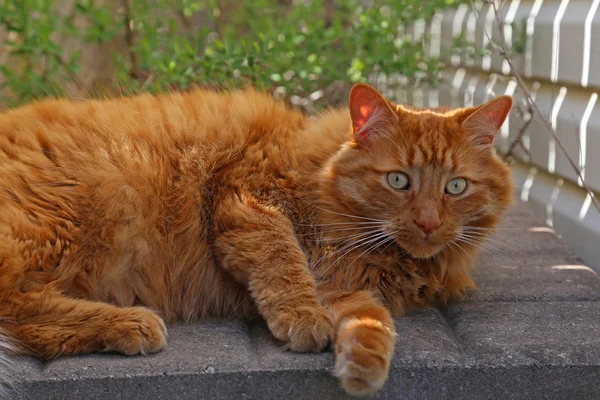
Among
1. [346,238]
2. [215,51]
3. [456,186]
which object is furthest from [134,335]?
[215,51]

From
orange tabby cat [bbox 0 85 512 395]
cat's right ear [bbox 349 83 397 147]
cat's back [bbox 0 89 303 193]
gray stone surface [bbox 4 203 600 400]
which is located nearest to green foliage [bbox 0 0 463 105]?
cat's back [bbox 0 89 303 193]

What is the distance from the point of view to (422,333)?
2.60 meters

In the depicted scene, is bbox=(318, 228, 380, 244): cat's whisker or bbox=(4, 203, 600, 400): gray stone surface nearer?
bbox=(4, 203, 600, 400): gray stone surface

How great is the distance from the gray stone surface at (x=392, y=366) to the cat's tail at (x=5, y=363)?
0.09ft

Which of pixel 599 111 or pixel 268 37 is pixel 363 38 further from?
pixel 599 111

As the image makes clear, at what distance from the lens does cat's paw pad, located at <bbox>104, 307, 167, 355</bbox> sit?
7.80 ft

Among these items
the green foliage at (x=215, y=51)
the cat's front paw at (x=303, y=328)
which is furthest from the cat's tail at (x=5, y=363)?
the green foliage at (x=215, y=51)

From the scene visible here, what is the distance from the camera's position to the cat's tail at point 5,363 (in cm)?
219

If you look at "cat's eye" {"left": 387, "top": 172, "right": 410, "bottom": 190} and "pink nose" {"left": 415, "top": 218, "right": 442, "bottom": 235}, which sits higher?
"cat's eye" {"left": 387, "top": 172, "right": 410, "bottom": 190}

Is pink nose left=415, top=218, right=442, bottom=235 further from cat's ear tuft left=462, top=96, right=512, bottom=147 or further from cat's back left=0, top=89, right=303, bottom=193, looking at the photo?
cat's back left=0, top=89, right=303, bottom=193

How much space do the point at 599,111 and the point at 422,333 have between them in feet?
5.38

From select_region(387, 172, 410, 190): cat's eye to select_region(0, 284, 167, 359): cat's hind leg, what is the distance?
95 cm

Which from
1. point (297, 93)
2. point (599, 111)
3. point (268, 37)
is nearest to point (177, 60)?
point (268, 37)

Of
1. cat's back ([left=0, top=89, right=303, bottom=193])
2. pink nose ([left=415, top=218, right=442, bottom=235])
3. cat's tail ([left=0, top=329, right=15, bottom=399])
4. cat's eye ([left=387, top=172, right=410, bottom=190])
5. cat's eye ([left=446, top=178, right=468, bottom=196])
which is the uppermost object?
cat's back ([left=0, top=89, right=303, bottom=193])
